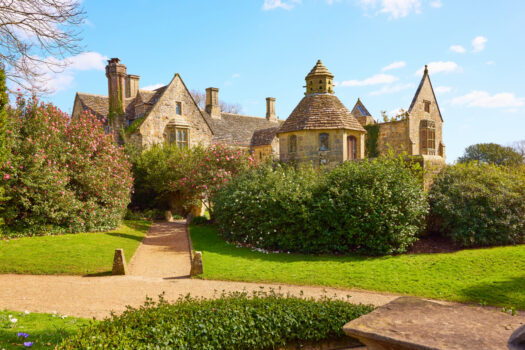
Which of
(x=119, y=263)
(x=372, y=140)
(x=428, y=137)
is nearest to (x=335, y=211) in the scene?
(x=119, y=263)

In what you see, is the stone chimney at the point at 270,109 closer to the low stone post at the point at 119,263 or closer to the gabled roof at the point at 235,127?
the gabled roof at the point at 235,127

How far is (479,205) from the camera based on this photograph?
13734 mm

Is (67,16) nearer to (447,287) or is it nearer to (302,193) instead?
(302,193)

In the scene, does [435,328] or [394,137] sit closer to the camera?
[435,328]

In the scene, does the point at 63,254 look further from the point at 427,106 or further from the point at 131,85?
the point at 427,106

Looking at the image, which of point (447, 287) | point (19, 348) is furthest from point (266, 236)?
point (19, 348)

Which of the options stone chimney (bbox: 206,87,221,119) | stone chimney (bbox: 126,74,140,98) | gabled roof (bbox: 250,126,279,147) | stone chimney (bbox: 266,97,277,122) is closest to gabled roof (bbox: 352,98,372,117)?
gabled roof (bbox: 250,126,279,147)

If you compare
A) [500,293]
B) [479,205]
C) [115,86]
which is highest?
[115,86]

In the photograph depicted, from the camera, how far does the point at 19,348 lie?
522 cm

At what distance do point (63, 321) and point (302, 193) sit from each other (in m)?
9.31

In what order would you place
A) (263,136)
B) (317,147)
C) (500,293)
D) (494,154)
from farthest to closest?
(494,154) → (263,136) → (317,147) → (500,293)

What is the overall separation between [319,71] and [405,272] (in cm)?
1399

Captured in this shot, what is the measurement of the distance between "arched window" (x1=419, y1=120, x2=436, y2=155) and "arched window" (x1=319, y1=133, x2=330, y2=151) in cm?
815

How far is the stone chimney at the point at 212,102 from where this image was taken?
120ft
